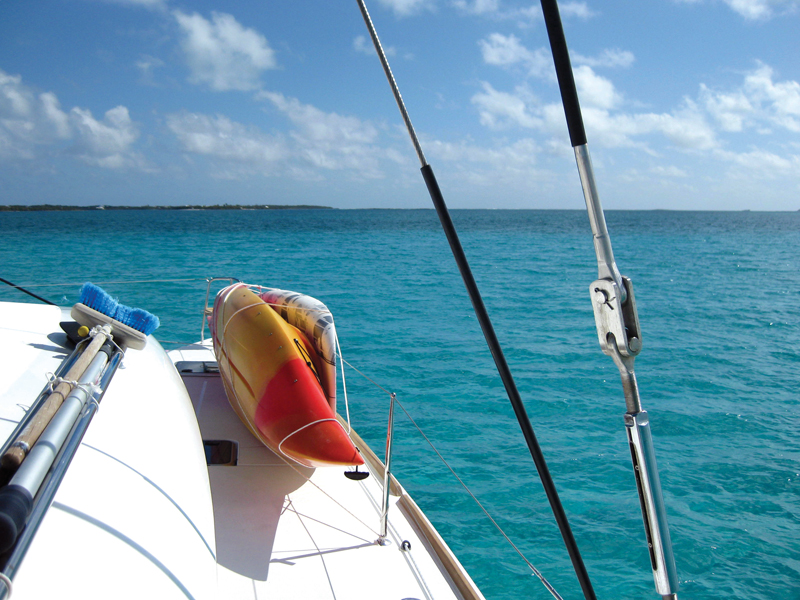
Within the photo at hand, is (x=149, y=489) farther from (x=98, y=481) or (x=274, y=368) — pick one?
(x=274, y=368)

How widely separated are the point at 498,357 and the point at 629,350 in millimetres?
389

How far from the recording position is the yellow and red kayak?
121 inches

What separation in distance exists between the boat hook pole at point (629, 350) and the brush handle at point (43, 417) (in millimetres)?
1249

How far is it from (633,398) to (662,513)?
18cm

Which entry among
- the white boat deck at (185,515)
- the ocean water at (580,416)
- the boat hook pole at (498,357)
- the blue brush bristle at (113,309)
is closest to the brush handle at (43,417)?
the white boat deck at (185,515)

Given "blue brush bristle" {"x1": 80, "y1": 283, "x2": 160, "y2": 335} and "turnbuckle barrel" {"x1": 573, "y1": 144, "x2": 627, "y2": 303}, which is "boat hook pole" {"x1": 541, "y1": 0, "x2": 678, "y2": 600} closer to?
"turnbuckle barrel" {"x1": 573, "y1": 144, "x2": 627, "y2": 303}

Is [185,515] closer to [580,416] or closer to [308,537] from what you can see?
[308,537]

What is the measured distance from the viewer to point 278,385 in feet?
10.8

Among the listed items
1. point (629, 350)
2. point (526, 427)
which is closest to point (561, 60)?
point (629, 350)

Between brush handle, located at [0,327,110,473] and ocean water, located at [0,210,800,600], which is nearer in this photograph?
brush handle, located at [0,327,110,473]

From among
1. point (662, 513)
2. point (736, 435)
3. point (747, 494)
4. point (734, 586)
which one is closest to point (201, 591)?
point (662, 513)

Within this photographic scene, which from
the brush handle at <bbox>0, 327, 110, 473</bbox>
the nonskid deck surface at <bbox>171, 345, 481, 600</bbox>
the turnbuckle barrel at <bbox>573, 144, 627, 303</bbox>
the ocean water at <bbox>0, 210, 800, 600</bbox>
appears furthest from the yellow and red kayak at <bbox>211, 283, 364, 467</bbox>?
the turnbuckle barrel at <bbox>573, 144, 627, 303</bbox>

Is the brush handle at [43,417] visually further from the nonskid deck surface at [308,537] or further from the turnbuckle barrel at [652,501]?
the turnbuckle barrel at [652,501]

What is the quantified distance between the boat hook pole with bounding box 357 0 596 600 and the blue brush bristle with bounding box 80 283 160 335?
2.07m
